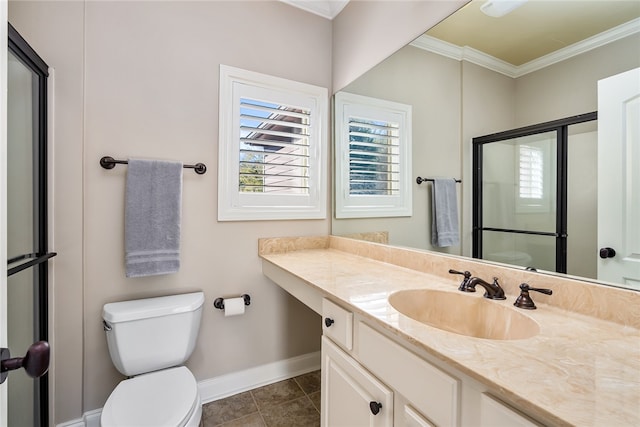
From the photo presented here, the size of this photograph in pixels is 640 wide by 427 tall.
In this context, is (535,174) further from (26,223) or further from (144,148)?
(26,223)

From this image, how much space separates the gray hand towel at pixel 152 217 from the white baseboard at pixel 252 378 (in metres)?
0.77

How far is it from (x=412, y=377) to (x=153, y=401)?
107cm

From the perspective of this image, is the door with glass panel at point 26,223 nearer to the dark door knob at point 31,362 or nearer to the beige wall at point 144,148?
the beige wall at point 144,148

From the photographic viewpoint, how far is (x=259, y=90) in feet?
6.34

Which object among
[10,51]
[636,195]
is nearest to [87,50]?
[10,51]

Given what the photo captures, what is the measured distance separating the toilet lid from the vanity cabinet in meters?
0.57

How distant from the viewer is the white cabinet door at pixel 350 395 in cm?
92

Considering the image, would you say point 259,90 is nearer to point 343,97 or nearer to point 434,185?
point 343,97

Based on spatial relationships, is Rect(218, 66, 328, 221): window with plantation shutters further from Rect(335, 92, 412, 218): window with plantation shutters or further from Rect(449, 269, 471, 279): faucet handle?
Rect(449, 269, 471, 279): faucet handle

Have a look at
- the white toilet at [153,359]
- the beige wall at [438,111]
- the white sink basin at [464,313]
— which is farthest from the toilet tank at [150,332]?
the beige wall at [438,111]

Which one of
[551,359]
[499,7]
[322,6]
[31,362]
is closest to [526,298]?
[551,359]

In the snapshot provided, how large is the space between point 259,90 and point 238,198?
2.36 ft

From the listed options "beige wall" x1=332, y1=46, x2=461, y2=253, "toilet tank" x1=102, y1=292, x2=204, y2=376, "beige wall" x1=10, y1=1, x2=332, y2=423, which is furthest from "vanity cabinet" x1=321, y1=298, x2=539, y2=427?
"beige wall" x1=10, y1=1, x2=332, y2=423

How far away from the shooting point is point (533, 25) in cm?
107
